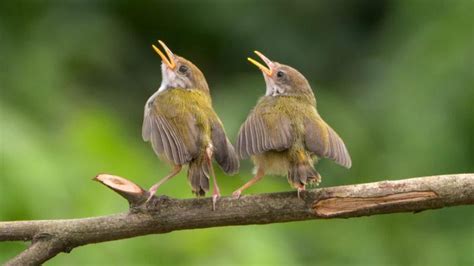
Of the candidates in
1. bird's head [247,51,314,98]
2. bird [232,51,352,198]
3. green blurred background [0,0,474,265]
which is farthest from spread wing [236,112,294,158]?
green blurred background [0,0,474,265]

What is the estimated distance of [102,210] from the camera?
21.0 feet

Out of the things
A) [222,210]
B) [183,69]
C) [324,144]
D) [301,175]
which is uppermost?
[183,69]

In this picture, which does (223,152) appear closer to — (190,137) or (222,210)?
(190,137)

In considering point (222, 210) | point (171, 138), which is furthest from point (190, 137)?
point (222, 210)

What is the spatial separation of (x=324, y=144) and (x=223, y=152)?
0.46 m

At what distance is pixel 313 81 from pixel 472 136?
1883 mm

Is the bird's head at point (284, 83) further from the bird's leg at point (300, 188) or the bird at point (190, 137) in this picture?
the bird's leg at point (300, 188)

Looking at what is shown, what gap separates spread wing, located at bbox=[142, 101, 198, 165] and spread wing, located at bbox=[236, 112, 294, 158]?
239 mm

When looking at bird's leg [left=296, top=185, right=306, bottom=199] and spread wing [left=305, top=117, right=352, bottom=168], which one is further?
spread wing [left=305, top=117, right=352, bottom=168]

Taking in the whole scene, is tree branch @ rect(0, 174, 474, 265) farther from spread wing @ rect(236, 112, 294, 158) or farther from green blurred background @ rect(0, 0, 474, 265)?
green blurred background @ rect(0, 0, 474, 265)

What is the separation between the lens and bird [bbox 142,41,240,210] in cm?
498

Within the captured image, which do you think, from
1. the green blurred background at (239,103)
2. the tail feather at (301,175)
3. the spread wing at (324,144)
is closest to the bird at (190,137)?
the tail feather at (301,175)

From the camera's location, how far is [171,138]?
Answer: 5.07 meters

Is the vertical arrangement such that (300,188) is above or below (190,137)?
below
